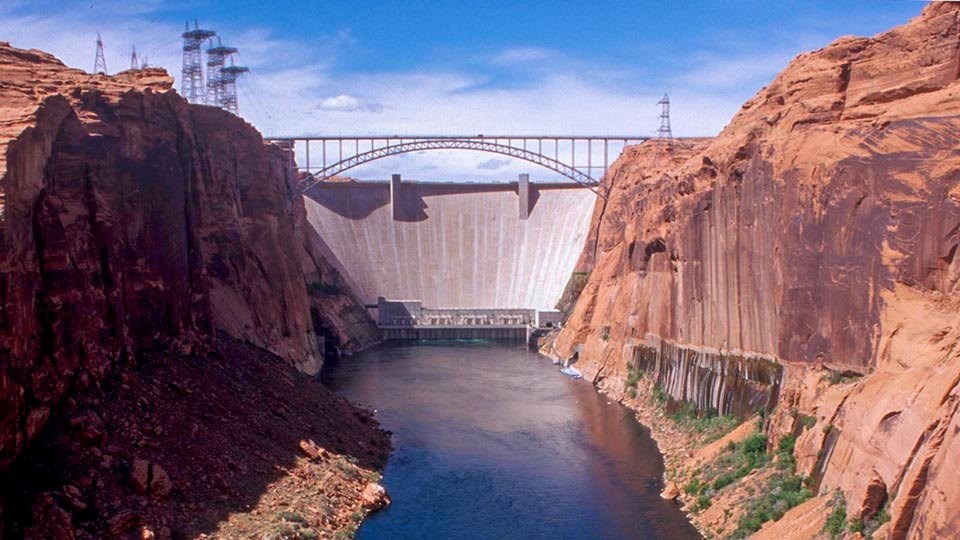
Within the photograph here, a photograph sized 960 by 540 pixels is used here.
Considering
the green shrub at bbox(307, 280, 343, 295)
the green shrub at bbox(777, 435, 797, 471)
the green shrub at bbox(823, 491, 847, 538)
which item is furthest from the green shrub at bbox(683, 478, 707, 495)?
the green shrub at bbox(307, 280, 343, 295)

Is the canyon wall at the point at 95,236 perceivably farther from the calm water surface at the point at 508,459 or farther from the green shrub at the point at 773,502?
the green shrub at the point at 773,502

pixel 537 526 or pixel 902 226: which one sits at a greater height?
pixel 902 226

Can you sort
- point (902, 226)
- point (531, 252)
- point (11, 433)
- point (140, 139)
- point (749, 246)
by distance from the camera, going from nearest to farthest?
point (11, 433)
point (902, 226)
point (140, 139)
point (749, 246)
point (531, 252)

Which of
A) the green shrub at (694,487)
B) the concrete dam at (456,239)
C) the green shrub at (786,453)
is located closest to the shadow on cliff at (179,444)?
the green shrub at (694,487)

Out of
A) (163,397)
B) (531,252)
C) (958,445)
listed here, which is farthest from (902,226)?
(531,252)

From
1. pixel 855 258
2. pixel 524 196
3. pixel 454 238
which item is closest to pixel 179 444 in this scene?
pixel 855 258

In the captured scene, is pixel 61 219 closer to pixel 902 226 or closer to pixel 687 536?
pixel 687 536

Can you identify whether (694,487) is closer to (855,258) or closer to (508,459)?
(508,459)
